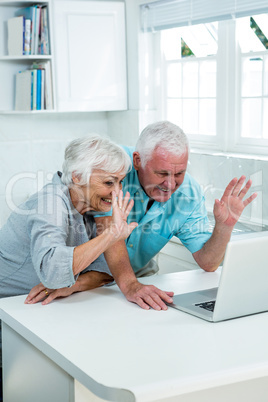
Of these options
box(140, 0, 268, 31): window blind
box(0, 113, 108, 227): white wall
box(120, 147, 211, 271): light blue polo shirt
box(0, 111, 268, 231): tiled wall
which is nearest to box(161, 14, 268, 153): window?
box(140, 0, 268, 31): window blind

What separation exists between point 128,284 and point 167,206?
525 mm

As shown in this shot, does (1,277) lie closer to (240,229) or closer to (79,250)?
(79,250)

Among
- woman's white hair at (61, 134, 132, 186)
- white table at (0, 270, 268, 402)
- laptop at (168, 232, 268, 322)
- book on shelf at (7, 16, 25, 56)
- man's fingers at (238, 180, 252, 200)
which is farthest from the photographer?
book on shelf at (7, 16, 25, 56)

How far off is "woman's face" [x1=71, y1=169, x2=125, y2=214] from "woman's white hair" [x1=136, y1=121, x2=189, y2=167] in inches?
10.2

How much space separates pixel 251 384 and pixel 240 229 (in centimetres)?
162

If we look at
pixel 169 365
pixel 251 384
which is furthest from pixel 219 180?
pixel 169 365

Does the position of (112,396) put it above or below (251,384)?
above

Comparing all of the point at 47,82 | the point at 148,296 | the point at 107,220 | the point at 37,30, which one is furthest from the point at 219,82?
the point at 148,296

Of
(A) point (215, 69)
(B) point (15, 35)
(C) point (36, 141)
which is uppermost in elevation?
(B) point (15, 35)

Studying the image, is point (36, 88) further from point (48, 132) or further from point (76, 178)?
point (76, 178)

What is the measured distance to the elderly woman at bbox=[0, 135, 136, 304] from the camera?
1.91 m

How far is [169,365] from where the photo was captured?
1447 millimetres

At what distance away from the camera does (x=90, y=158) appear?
6.77 ft

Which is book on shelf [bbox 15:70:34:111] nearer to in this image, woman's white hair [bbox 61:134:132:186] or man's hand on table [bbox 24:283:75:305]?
woman's white hair [bbox 61:134:132:186]
